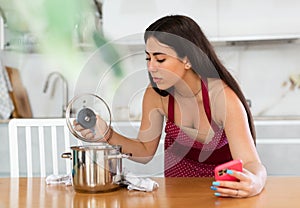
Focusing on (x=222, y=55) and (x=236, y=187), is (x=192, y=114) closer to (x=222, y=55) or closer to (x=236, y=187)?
(x=236, y=187)

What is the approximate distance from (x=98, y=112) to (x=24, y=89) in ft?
7.51

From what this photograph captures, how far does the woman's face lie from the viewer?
1.55m

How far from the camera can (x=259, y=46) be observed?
11.5 feet

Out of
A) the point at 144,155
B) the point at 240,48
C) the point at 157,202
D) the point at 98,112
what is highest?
the point at 240,48

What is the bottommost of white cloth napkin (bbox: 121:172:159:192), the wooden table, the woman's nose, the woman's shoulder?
the wooden table

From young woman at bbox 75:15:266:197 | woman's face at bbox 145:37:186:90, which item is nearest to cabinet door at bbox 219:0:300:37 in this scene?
young woman at bbox 75:15:266:197

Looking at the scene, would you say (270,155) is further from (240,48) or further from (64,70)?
(64,70)

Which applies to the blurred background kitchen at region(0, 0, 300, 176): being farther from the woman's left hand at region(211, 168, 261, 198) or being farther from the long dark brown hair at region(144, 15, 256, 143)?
the woman's left hand at region(211, 168, 261, 198)

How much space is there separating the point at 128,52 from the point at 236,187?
97.7 inches

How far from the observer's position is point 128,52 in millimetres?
3658

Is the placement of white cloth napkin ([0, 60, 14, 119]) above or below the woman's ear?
above

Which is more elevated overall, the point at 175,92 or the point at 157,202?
the point at 175,92

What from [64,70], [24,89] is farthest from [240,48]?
[24,89]

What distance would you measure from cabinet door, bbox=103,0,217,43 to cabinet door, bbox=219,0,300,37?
76 millimetres
